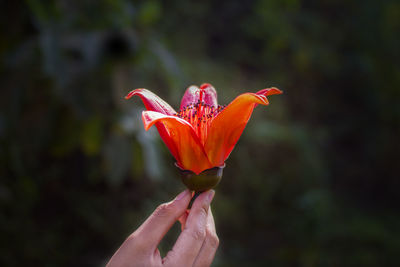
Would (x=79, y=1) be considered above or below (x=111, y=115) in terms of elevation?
above

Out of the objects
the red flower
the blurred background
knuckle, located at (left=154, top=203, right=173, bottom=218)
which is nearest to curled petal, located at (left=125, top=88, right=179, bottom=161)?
the red flower

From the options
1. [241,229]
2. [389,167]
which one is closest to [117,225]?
[241,229]

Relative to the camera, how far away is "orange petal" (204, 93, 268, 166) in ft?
2.50

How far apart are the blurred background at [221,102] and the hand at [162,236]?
50.2 inches

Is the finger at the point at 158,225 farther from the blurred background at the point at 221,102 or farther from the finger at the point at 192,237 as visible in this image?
the blurred background at the point at 221,102

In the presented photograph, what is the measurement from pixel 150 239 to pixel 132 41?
1.86 meters

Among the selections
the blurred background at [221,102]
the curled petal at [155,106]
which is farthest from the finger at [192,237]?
the blurred background at [221,102]

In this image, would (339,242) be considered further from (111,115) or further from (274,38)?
(274,38)

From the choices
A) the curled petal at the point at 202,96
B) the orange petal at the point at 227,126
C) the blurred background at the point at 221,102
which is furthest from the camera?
the blurred background at the point at 221,102

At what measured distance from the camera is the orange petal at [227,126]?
2.50 feet

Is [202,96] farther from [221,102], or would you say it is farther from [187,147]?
[221,102]

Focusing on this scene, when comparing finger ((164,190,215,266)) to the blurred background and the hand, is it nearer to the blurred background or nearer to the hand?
the hand

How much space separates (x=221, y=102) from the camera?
4.25 m

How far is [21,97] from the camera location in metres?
2.04
